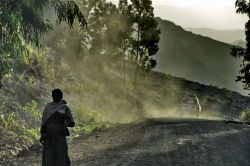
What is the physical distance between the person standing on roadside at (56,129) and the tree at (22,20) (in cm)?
424

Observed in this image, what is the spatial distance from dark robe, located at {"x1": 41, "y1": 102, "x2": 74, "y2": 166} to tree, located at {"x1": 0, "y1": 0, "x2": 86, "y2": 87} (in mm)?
4330

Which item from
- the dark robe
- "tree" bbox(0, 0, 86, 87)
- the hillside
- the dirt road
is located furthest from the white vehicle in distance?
the dark robe

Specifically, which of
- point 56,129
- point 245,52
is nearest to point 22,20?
point 56,129

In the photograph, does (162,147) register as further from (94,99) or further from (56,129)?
(94,99)

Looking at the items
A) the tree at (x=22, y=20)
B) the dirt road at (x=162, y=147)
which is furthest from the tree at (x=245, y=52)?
the tree at (x=22, y=20)

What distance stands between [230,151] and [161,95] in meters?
57.5

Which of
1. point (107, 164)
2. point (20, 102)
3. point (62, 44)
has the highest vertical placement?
point (62, 44)

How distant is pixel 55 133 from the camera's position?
11789 mm

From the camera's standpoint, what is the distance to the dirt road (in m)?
15.8

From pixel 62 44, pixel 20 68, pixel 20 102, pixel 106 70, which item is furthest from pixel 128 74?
pixel 20 102

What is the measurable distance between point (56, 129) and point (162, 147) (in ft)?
23.4

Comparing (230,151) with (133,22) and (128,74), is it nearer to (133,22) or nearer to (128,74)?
(133,22)

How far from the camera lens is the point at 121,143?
20438mm

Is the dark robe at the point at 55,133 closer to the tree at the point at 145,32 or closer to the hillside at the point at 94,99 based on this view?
the hillside at the point at 94,99
